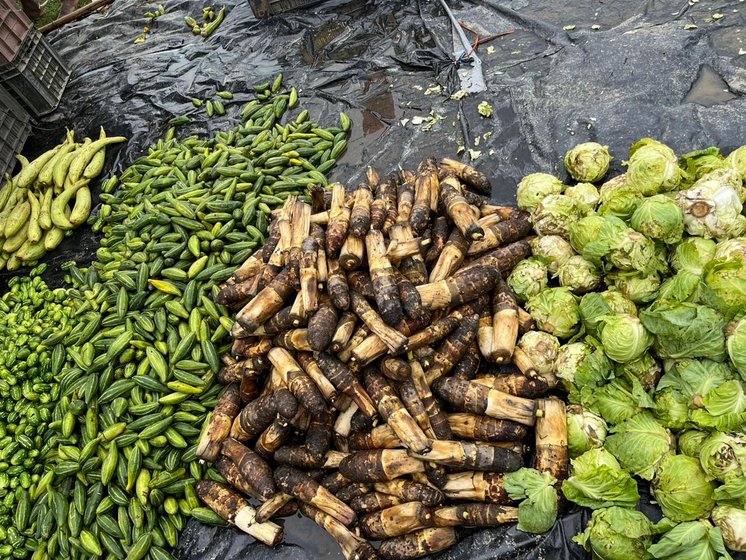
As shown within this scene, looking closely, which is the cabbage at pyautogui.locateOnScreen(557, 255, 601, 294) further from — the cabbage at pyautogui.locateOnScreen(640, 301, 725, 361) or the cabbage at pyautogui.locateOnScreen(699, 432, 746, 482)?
the cabbage at pyautogui.locateOnScreen(699, 432, 746, 482)

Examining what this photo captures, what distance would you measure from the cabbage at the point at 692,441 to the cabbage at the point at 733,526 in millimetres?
382

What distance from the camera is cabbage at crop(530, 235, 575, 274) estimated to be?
444cm

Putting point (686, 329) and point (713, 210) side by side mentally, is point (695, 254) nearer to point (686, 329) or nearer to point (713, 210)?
point (713, 210)

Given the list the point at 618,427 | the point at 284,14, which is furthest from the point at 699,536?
the point at 284,14

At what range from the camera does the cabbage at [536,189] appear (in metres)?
4.79

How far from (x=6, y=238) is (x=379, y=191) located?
16.4ft

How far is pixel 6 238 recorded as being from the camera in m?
6.27

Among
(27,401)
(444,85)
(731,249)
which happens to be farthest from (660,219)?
(27,401)

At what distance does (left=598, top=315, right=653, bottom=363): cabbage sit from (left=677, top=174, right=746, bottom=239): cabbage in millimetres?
1048

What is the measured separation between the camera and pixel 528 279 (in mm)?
4383

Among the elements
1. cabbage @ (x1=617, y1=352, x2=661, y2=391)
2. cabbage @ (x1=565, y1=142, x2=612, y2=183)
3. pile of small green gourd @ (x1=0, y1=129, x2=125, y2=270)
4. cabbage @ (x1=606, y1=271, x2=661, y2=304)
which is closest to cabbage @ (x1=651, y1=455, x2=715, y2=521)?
cabbage @ (x1=617, y1=352, x2=661, y2=391)

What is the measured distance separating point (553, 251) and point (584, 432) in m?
1.65

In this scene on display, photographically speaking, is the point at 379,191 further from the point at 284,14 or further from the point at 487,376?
the point at 284,14

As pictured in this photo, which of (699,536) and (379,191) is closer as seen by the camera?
(699,536)
